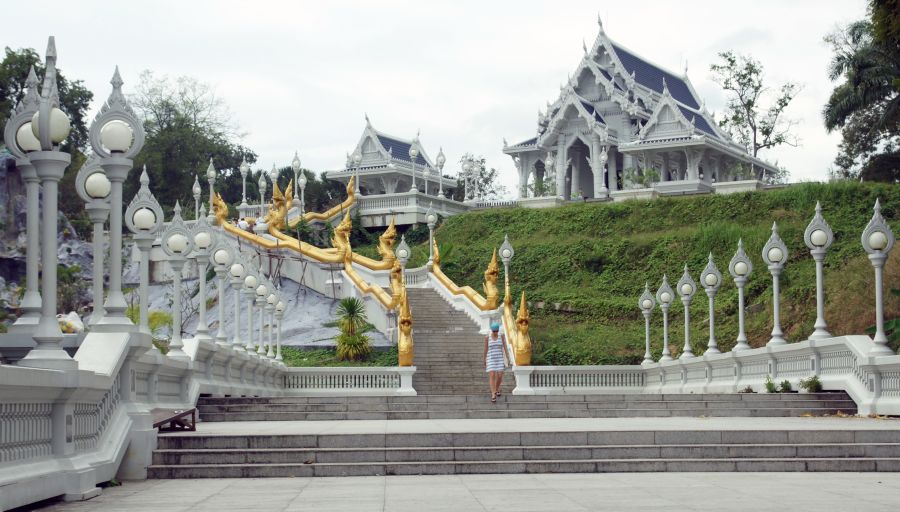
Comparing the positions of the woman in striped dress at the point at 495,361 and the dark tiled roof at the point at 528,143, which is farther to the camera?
the dark tiled roof at the point at 528,143

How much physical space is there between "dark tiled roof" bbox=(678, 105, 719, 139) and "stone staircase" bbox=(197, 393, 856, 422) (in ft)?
145

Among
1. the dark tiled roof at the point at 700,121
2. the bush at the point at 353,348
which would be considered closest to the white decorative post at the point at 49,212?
the bush at the point at 353,348

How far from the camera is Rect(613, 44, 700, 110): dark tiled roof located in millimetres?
72875

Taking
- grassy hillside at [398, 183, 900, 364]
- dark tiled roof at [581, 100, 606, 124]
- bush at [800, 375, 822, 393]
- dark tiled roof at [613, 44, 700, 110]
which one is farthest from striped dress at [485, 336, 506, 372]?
dark tiled roof at [613, 44, 700, 110]

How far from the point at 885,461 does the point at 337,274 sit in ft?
119

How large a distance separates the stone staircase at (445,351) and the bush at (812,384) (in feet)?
38.7

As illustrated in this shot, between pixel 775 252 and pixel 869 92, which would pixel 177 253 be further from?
pixel 869 92

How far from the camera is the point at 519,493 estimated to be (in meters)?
11.2

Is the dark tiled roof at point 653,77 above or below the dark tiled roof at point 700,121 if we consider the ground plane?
above

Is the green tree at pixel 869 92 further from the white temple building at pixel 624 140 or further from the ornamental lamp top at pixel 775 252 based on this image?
the ornamental lamp top at pixel 775 252

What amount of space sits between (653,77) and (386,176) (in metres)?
16.6

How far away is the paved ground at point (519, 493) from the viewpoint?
1004cm

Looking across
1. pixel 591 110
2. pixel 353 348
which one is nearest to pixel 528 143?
pixel 591 110

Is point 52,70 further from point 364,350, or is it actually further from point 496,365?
point 364,350
